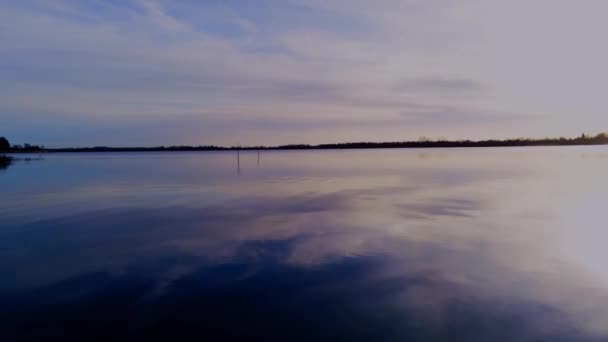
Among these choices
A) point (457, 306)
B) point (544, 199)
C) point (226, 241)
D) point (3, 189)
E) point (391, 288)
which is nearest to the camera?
point (457, 306)

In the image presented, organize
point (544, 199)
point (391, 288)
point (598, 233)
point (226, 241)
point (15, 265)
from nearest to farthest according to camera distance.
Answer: point (391, 288), point (15, 265), point (226, 241), point (598, 233), point (544, 199)

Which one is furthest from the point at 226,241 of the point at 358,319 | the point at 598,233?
the point at 598,233

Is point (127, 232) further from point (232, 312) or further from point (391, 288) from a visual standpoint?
point (391, 288)

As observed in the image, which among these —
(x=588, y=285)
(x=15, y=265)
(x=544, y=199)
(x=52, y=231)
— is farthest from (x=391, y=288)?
(x=544, y=199)

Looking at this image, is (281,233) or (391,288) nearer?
(391,288)

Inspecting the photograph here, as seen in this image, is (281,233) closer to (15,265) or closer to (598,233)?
(15,265)

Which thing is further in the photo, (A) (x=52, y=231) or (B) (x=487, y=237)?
(A) (x=52, y=231)

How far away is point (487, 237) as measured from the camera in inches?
396

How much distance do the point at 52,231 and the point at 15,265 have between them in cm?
336

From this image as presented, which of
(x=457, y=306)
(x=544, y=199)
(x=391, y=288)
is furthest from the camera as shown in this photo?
(x=544, y=199)

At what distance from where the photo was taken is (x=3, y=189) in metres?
21.2

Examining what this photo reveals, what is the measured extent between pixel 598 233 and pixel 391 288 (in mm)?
7670

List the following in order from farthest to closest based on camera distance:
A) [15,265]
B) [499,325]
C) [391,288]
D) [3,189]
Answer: [3,189] < [15,265] < [391,288] < [499,325]

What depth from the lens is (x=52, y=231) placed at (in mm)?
10828
